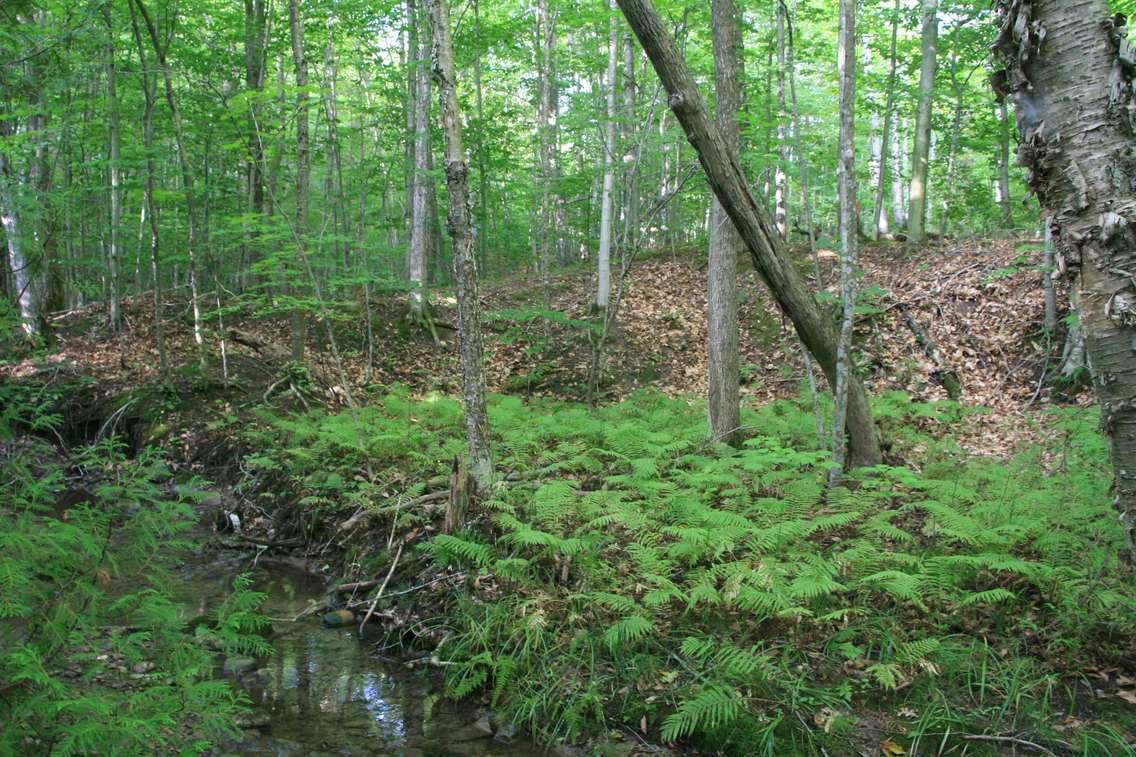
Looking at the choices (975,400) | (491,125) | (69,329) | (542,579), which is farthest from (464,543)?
(491,125)

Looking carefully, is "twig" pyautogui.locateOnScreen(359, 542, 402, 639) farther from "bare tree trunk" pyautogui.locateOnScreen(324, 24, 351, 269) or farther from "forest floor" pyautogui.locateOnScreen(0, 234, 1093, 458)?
"bare tree trunk" pyautogui.locateOnScreen(324, 24, 351, 269)

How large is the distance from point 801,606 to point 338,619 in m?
3.96

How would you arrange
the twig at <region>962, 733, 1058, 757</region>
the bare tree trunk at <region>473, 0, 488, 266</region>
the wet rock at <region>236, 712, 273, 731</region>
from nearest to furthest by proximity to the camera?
the twig at <region>962, 733, 1058, 757</region>, the wet rock at <region>236, 712, 273, 731</region>, the bare tree trunk at <region>473, 0, 488, 266</region>

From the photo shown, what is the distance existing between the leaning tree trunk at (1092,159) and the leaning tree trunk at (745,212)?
2690mm

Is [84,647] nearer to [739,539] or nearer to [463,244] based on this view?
[463,244]

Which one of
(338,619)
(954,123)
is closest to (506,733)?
(338,619)

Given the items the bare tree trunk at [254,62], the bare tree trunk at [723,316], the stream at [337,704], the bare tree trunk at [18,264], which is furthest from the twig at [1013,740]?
the bare tree trunk at [254,62]

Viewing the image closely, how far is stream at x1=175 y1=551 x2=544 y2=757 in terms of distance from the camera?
428 cm

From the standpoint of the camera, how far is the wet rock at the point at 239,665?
17.0ft

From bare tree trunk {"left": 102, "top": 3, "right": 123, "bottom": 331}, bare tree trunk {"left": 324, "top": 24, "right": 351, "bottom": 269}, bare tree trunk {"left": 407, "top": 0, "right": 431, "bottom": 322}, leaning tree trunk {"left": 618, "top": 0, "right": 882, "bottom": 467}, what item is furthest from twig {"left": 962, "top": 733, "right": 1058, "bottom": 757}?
bare tree trunk {"left": 102, "top": 3, "right": 123, "bottom": 331}

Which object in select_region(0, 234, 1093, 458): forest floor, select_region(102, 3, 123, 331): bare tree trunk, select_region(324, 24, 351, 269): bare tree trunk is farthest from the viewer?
select_region(102, 3, 123, 331): bare tree trunk

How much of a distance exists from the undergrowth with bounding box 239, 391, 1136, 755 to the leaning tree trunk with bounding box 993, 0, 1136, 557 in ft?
4.93

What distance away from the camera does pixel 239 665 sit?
17.2 feet

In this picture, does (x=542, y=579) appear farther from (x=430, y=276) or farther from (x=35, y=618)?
(x=430, y=276)
